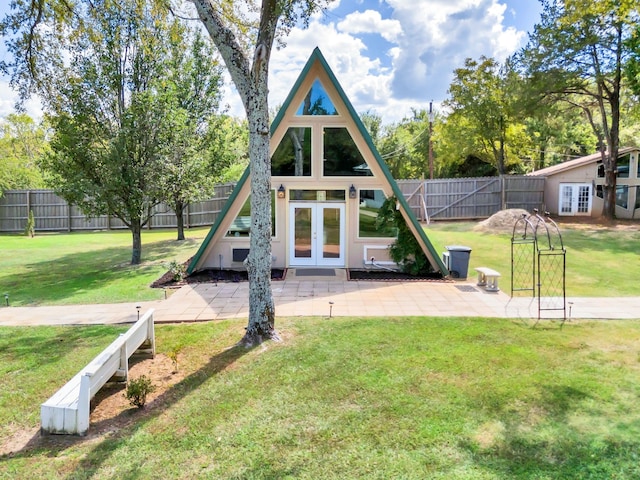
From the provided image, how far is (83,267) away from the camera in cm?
1261

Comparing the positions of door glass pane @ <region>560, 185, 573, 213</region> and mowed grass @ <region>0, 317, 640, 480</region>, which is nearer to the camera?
mowed grass @ <region>0, 317, 640, 480</region>

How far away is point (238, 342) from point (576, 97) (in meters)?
26.4

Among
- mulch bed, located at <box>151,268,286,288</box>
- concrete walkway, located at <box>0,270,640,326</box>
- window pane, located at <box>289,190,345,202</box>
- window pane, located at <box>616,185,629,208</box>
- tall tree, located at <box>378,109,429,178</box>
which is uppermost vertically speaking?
tall tree, located at <box>378,109,429,178</box>

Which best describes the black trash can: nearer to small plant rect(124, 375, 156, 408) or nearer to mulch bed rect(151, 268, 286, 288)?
mulch bed rect(151, 268, 286, 288)

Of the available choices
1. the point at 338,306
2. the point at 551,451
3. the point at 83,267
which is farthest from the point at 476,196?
the point at 551,451

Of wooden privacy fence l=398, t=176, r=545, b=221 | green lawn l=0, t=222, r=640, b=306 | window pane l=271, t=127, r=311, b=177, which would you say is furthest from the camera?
wooden privacy fence l=398, t=176, r=545, b=221

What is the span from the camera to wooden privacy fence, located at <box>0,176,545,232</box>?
2222 centimetres

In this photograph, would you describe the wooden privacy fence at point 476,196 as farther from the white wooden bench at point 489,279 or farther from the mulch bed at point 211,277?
the mulch bed at point 211,277

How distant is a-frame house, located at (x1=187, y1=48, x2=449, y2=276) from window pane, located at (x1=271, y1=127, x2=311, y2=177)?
27 mm

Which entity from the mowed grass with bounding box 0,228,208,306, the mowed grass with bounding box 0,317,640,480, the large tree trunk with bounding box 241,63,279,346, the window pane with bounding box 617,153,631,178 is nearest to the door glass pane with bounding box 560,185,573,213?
the window pane with bounding box 617,153,631,178

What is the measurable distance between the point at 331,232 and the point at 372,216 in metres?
1.27

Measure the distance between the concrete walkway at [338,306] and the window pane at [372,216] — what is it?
7.12 feet

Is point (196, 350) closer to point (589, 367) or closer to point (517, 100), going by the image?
point (589, 367)

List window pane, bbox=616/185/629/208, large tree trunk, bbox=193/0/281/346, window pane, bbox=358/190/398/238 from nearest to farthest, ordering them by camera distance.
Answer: large tree trunk, bbox=193/0/281/346
window pane, bbox=358/190/398/238
window pane, bbox=616/185/629/208
